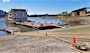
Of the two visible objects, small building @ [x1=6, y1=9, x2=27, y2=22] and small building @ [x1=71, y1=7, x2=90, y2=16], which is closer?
small building @ [x1=71, y1=7, x2=90, y2=16]

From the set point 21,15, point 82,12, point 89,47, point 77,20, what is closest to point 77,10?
point 82,12

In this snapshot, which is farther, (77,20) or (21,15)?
(21,15)

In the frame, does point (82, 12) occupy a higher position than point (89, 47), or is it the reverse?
point (82, 12)

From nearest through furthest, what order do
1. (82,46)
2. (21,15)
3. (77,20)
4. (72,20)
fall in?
(82,46)
(77,20)
(72,20)
(21,15)

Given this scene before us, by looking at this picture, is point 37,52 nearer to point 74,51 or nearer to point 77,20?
point 74,51

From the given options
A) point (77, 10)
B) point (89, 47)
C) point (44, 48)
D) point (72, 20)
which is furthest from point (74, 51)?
point (77, 10)

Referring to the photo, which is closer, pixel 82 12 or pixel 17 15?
pixel 82 12

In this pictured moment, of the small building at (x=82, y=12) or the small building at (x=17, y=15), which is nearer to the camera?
the small building at (x=82, y=12)

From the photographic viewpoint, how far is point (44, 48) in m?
16.9

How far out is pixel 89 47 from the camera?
16.4 meters

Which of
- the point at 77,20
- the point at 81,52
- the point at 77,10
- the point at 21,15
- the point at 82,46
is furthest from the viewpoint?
the point at 21,15

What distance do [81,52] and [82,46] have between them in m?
1.51

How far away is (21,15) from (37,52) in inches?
2884

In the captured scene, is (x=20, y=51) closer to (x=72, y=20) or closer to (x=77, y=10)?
(x=72, y=20)
